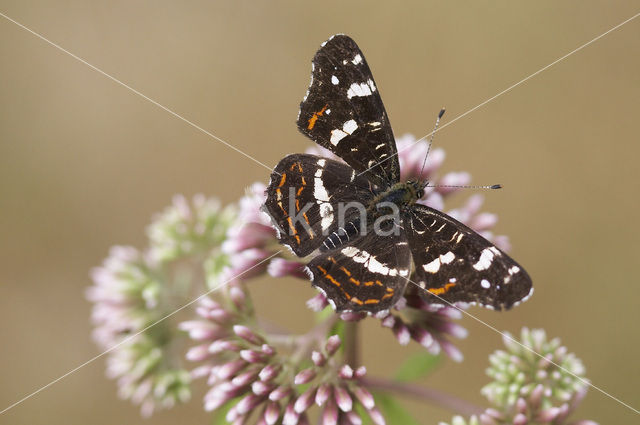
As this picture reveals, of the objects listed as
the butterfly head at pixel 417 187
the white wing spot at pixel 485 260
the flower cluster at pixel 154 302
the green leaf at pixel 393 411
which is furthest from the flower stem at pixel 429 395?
the flower cluster at pixel 154 302

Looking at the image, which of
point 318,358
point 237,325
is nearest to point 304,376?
point 318,358

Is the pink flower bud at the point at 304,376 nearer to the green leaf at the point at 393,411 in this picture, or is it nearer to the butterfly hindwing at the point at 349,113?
the green leaf at the point at 393,411

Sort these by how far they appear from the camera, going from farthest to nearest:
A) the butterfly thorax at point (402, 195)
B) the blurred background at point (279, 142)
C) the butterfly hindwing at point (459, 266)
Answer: the blurred background at point (279, 142) < the butterfly thorax at point (402, 195) < the butterfly hindwing at point (459, 266)

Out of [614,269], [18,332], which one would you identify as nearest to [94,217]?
[18,332]

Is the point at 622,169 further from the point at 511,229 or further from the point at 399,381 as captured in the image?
the point at 399,381

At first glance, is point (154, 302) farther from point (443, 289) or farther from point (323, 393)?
point (443, 289)

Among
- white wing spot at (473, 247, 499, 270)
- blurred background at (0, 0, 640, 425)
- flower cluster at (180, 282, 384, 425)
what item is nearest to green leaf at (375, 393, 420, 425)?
flower cluster at (180, 282, 384, 425)
